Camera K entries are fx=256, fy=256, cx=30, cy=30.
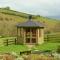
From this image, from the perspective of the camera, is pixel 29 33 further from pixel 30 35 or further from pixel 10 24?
pixel 10 24

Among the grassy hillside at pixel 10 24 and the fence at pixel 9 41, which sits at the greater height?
the grassy hillside at pixel 10 24

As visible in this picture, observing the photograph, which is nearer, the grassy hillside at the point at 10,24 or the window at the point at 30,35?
the window at the point at 30,35

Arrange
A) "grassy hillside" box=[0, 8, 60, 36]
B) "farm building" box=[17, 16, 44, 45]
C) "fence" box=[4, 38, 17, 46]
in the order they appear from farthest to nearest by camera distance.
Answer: "grassy hillside" box=[0, 8, 60, 36], "farm building" box=[17, 16, 44, 45], "fence" box=[4, 38, 17, 46]

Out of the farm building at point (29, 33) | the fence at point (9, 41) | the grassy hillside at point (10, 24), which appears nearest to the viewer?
the fence at point (9, 41)

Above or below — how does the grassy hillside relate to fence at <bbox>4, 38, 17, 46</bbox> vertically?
above

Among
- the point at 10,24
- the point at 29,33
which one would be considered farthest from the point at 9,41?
the point at 10,24

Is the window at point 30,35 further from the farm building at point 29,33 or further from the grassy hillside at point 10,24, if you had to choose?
the grassy hillside at point 10,24

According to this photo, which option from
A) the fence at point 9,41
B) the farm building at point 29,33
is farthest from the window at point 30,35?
the fence at point 9,41

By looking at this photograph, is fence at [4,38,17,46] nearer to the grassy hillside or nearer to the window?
the window

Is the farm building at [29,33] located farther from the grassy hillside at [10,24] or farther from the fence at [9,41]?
the grassy hillside at [10,24]

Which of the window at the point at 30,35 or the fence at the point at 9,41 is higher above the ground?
the window at the point at 30,35

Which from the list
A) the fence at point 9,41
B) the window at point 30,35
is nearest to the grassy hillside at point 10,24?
the fence at point 9,41

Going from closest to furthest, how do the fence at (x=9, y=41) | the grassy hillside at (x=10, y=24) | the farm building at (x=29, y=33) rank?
the fence at (x=9, y=41)
the farm building at (x=29, y=33)
the grassy hillside at (x=10, y=24)

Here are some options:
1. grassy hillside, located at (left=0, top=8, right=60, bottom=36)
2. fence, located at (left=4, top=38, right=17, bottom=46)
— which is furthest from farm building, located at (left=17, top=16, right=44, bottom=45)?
grassy hillside, located at (left=0, top=8, right=60, bottom=36)
